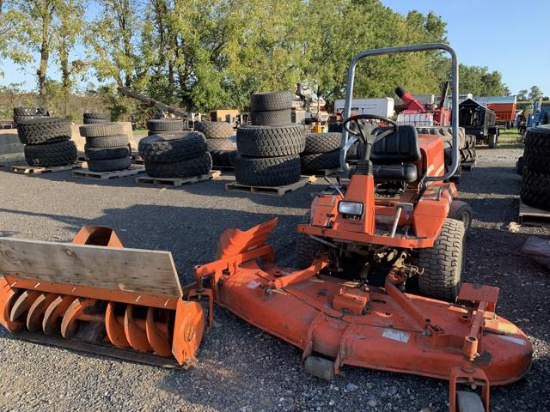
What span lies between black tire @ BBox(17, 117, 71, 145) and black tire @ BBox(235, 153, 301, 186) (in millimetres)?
5778

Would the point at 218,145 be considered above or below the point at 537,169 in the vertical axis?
below

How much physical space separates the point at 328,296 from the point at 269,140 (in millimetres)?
5111

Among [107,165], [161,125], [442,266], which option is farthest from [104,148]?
[442,266]

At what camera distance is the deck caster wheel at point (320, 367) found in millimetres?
2703

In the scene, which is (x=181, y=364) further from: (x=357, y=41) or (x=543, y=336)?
(x=357, y=41)

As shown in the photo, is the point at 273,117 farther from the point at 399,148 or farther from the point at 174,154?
the point at 399,148

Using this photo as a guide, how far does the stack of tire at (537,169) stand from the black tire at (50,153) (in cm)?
1070

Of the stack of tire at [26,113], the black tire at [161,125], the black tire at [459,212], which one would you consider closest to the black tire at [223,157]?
the black tire at [161,125]

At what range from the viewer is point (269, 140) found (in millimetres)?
8039

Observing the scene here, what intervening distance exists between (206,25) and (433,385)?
24.9 metres

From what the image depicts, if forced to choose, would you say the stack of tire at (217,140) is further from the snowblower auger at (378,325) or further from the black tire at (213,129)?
the snowblower auger at (378,325)

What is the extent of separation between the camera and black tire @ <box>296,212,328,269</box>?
13.1ft

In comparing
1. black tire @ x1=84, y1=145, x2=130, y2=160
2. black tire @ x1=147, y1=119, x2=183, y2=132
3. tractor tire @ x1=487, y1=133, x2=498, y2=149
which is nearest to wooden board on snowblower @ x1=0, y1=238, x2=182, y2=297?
black tire @ x1=84, y1=145, x2=130, y2=160

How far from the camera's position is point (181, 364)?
2.87 m
